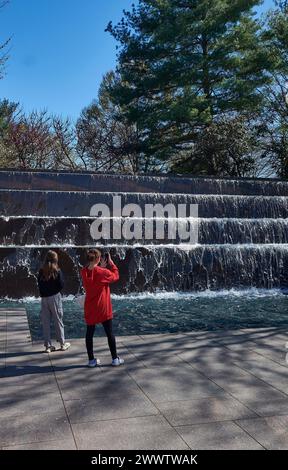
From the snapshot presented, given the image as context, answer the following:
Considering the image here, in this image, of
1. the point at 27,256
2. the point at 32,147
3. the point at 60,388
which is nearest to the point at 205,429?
the point at 60,388

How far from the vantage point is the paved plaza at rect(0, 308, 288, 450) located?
3.66 meters

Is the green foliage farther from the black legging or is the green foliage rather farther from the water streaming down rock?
the black legging

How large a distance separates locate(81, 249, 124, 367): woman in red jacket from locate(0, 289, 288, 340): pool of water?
5.71 feet

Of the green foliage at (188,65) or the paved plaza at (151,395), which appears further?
the green foliage at (188,65)

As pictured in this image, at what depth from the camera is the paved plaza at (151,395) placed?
3658 mm

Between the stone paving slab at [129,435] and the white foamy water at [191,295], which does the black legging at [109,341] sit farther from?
the white foamy water at [191,295]

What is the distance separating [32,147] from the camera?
30.6 m

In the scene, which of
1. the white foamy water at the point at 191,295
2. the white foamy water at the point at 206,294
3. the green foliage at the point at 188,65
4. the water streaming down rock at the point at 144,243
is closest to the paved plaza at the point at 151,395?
the white foamy water at the point at 191,295

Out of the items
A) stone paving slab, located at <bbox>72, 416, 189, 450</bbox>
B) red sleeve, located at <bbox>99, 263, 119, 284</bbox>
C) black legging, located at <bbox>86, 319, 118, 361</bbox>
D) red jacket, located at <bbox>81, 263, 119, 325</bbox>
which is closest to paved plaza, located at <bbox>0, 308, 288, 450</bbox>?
stone paving slab, located at <bbox>72, 416, 189, 450</bbox>

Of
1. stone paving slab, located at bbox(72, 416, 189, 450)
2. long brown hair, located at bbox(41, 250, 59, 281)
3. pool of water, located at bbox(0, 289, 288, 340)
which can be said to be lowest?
stone paving slab, located at bbox(72, 416, 189, 450)

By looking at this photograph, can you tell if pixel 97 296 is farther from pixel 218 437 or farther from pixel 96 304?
pixel 218 437

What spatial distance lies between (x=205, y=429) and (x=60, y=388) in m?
1.68

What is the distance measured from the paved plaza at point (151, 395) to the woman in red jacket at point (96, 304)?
23 centimetres

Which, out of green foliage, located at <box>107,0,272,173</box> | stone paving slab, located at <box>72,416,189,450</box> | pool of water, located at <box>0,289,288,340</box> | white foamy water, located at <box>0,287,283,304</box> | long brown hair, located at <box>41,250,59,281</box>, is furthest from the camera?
green foliage, located at <box>107,0,272,173</box>
